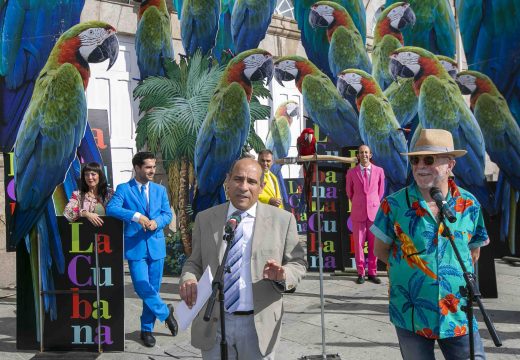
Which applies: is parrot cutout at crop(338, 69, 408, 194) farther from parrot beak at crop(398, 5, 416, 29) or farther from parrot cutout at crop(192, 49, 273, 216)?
parrot cutout at crop(192, 49, 273, 216)

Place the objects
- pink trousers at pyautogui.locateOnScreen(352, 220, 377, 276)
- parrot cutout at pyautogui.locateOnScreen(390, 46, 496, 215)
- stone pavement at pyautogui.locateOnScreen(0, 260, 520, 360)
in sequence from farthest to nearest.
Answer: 1. parrot cutout at pyautogui.locateOnScreen(390, 46, 496, 215)
2. pink trousers at pyautogui.locateOnScreen(352, 220, 377, 276)
3. stone pavement at pyautogui.locateOnScreen(0, 260, 520, 360)

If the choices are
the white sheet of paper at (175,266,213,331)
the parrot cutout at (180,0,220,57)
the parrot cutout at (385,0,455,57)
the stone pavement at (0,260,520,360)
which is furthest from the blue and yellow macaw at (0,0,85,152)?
the parrot cutout at (385,0,455,57)

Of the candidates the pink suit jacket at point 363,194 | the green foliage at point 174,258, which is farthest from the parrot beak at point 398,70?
the green foliage at point 174,258

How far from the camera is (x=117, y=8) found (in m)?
8.66

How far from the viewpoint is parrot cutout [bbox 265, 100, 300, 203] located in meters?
10.8

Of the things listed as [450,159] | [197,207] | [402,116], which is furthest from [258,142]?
[450,159]

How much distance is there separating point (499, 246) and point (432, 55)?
120 inches

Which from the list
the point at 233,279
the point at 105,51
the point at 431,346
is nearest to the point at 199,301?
the point at 233,279

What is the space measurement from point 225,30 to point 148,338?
219 inches

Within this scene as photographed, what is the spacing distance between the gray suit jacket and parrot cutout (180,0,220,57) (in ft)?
20.6

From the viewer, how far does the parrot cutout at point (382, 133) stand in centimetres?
847

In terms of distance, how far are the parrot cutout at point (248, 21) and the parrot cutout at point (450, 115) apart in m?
2.36

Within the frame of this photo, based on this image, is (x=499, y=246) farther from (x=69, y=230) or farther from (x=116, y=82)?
(x=116, y=82)

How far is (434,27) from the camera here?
861 cm
